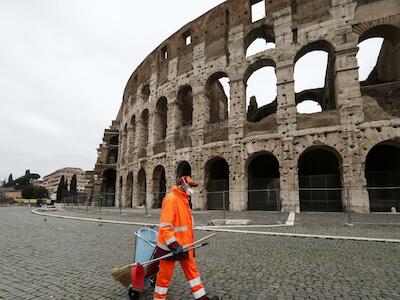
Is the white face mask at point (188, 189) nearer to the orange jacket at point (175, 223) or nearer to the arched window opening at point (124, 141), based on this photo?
the orange jacket at point (175, 223)

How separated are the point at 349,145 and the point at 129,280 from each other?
14.1 meters

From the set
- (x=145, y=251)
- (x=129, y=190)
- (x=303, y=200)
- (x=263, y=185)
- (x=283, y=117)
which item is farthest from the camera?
(x=129, y=190)

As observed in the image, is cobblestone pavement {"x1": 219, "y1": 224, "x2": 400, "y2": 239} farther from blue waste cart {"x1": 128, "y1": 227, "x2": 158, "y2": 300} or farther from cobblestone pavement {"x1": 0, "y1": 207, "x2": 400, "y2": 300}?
blue waste cart {"x1": 128, "y1": 227, "x2": 158, "y2": 300}

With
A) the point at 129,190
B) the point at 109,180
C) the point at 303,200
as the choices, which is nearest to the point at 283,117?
Result: the point at 303,200

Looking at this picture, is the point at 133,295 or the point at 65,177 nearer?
the point at 133,295

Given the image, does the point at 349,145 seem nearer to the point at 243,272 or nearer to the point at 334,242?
the point at 334,242

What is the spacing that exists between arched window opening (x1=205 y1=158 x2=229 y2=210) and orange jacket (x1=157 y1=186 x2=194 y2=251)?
1359 cm

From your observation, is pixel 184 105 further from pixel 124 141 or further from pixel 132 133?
pixel 124 141

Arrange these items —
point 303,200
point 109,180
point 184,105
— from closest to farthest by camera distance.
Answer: point 303,200, point 184,105, point 109,180

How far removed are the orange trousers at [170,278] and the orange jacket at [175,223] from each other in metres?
0.18

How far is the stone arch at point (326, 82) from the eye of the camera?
16.5 metres

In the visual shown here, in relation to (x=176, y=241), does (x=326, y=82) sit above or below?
above

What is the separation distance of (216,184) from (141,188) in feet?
30.1

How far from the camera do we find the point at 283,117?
15.9 meters
